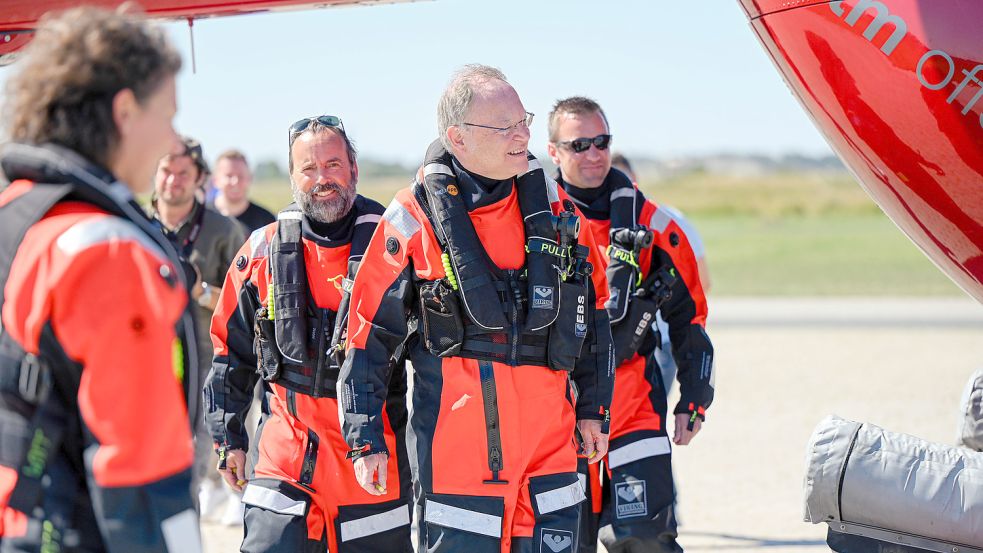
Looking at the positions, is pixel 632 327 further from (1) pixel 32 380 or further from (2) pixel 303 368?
(1) pixel 32 380

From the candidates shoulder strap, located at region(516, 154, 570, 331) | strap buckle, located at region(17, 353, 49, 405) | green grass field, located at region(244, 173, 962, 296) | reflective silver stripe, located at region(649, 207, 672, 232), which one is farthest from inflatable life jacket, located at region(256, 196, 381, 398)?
green grass field, located at region(244, 173, 962, 296)

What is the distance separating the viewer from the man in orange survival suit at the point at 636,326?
452 centimetres

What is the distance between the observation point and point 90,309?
2016 mm

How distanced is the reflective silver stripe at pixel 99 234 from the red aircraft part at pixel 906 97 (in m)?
2.96

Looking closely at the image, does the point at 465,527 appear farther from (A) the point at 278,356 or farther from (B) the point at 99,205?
(B) the point at 99,205

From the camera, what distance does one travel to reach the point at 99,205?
84.7 inches

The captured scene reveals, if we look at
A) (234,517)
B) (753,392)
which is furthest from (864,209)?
(234,517)

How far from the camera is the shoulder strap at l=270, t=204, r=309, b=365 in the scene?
3904mm

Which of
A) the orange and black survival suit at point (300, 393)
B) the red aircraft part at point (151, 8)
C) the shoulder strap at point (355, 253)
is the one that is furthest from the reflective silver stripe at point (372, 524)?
the red aircraft part at point (151, 8)

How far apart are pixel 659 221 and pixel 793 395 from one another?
7.04m

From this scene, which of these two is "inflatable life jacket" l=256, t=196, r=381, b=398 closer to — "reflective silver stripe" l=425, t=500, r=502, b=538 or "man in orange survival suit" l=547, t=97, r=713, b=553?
"reflective silver stripe" l=425, t=500, r=502, b=538

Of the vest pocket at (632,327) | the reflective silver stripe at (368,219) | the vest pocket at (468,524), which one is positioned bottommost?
the vest pocket at (468,524)

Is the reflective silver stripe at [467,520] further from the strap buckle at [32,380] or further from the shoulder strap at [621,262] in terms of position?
the strap buckle at [32,380]

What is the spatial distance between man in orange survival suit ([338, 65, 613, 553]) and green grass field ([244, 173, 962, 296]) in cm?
457
